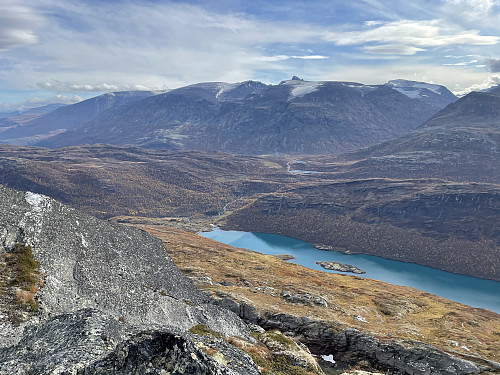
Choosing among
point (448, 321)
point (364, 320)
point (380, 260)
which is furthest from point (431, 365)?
point (380, 260)

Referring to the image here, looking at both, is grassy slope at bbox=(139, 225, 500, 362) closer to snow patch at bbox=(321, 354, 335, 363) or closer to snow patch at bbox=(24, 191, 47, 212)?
snow patch at bbox=(321, 354, 335, 363)

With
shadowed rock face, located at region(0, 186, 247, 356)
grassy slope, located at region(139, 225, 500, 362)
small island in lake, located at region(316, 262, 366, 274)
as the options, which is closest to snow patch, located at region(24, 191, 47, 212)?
shadowed rock face, located at region(0, 186, 247, 356)

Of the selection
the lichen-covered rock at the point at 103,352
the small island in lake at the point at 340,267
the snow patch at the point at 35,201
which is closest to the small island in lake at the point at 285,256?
the small island in lake at the point at 340,267

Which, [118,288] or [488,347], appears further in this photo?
[488,347]

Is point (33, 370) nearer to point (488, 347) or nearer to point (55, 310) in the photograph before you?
point (55, 310)

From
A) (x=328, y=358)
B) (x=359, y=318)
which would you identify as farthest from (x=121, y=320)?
(x=359, y=318)

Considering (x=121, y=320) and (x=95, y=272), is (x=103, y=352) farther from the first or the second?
(x=95, y=272)

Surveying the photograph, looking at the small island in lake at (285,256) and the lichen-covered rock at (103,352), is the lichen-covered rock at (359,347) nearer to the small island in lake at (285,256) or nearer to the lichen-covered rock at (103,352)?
the lichen-covered rock at (103,352)
